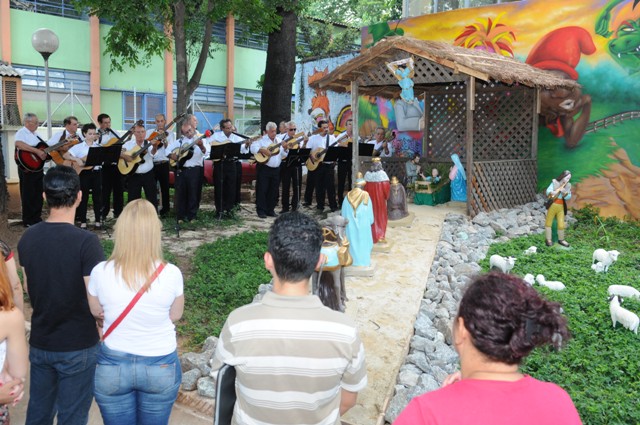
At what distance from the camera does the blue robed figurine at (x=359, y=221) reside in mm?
6367

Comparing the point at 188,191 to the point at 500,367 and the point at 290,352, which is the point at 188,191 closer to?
the point at 290,352

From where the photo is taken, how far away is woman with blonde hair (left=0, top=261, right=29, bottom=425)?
95.7 inches

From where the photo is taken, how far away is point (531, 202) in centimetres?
1227

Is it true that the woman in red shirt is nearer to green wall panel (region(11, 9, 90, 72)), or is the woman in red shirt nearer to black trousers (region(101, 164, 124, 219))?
black trousers (region(101, 164, 124, 219))

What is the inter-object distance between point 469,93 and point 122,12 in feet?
20.0

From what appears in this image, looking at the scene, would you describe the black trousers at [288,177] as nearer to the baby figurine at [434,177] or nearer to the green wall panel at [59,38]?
the baby figurine at [434,177]

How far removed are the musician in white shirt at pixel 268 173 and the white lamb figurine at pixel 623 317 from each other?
280 inches

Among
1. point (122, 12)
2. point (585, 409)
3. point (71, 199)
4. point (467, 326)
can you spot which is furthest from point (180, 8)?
point (467, 326)

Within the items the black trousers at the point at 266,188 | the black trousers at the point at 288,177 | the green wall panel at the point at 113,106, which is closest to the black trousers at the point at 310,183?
the black trousers at the point at 288,177

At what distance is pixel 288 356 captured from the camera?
2123 millimetres

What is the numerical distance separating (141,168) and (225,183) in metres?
1.69

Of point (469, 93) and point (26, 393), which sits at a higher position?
point (469, 93)

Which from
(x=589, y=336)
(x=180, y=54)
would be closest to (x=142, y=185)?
(x=180, y=54)

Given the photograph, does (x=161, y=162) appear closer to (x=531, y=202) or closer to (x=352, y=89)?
(x=352, y=89)
